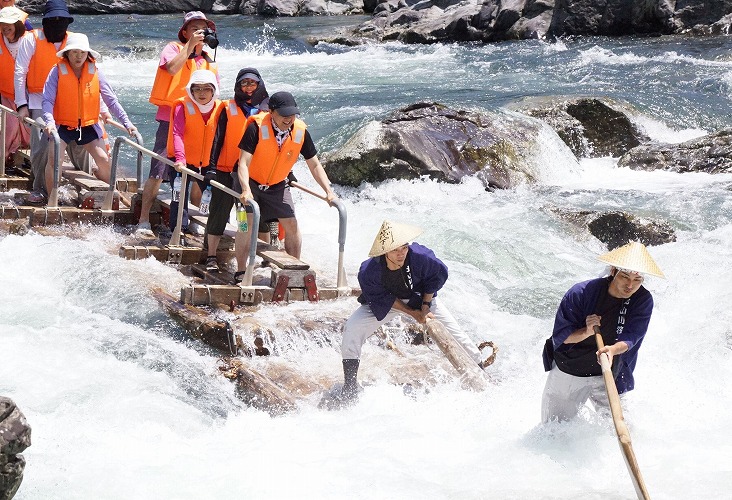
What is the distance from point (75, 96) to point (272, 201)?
2.70 m

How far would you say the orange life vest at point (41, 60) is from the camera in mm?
10273

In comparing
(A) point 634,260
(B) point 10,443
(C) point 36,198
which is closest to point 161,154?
(C) point 36,198

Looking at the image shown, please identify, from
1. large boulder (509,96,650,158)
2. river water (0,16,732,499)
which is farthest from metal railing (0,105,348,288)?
large boulder (509,96,650,158)

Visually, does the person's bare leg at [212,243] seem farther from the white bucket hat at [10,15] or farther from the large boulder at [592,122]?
the large boulder at [592,122]

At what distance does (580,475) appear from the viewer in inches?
231

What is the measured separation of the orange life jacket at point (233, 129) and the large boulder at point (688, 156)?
7.93 m

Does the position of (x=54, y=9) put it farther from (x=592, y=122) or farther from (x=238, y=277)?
(x=592, y=122)

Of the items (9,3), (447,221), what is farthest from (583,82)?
(9,3)

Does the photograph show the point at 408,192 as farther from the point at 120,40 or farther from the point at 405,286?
the point at 120,40

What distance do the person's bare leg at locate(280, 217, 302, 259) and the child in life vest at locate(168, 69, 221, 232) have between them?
0.87 meters

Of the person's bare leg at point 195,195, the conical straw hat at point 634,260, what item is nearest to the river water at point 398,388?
the person's bare leg at point 195,195

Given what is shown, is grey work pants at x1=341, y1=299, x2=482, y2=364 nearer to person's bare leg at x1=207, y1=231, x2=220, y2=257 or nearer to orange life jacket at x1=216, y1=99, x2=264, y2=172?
orange life jacket at x1=216, y1=99, x2=264, y2=172

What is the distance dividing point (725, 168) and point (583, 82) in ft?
21.0

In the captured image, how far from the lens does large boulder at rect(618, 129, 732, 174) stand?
14.5m
